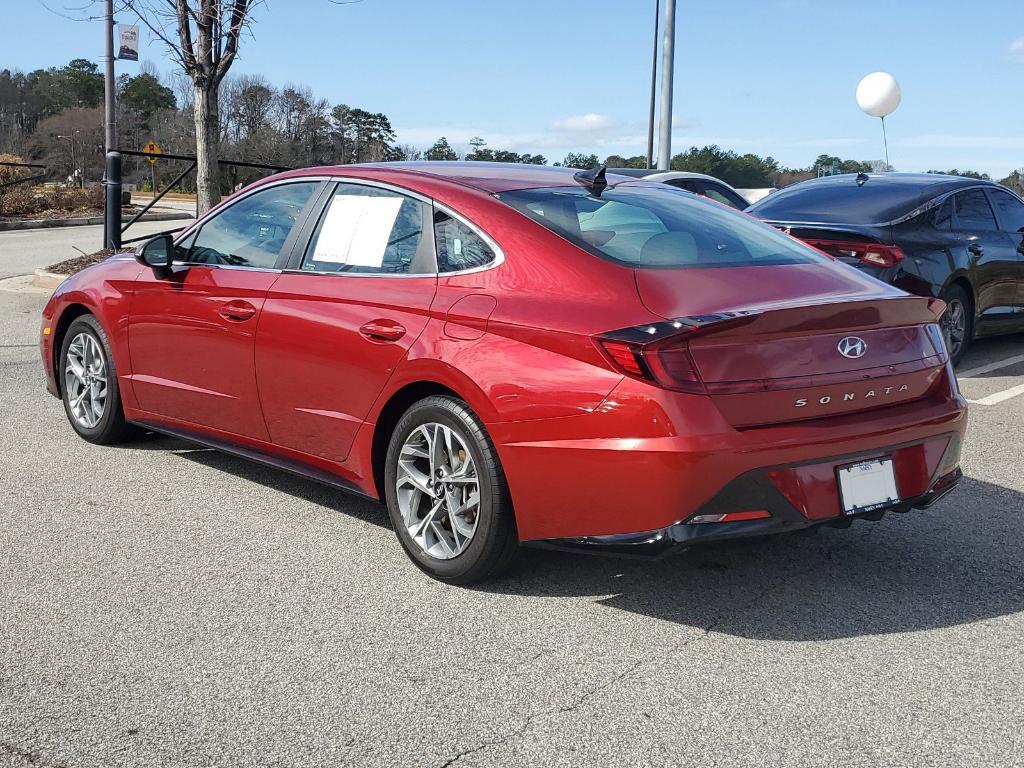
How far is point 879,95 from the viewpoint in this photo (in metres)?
18.2

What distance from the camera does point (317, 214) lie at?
4.88 metres

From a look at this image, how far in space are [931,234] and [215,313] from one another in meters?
5.91

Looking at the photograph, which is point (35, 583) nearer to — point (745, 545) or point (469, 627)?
point (469, 627)

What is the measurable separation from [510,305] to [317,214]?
1.38m

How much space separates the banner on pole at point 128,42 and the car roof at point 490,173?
1739cm

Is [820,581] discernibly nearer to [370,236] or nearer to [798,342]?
[798,342]

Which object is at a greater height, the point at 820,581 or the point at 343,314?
the point at 343,314

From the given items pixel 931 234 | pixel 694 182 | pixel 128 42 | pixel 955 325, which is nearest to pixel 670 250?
pixel 931 234

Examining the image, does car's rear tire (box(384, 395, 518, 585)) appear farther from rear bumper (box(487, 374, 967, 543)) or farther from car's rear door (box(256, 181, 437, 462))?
car's rear door (box(256, 181, 437, 462))

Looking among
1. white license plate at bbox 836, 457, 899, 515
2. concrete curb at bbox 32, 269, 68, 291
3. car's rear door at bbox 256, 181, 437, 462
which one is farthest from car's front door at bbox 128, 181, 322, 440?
concrete curb at bbox 32, 269, 68, 291

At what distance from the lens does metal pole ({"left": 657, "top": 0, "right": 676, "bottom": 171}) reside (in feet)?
61.7

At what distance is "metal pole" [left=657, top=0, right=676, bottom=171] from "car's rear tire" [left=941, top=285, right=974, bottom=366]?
10.0 metres

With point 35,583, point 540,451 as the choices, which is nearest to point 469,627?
point 540,451

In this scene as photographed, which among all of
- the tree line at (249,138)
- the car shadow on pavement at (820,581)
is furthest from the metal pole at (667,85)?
the car shadow on pavement at (820,581)
